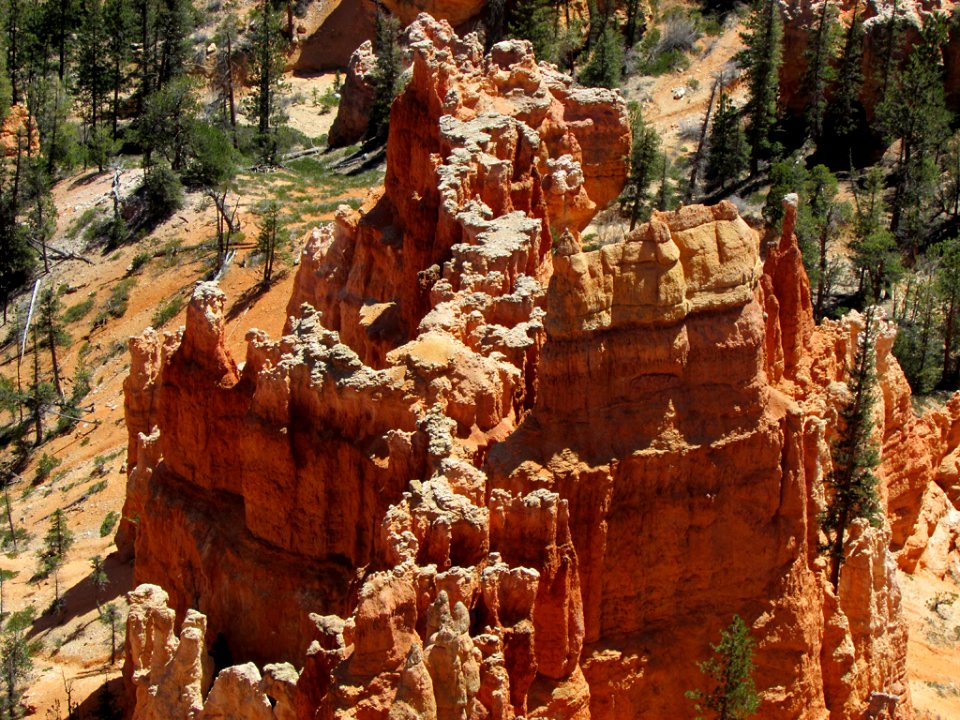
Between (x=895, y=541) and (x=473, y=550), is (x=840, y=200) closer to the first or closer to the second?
(x=895, y=541)

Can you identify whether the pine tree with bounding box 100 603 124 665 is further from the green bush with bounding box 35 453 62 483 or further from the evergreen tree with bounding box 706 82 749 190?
the evergreen tree with bounding box 706 82 749 190

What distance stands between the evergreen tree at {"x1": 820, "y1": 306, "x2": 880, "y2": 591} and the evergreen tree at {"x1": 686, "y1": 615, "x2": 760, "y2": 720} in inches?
230

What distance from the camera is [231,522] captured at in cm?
2495

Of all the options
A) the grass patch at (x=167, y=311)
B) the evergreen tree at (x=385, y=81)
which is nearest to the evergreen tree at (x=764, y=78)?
the evergreen tree at (x=385, y=81)

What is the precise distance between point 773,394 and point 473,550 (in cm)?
544

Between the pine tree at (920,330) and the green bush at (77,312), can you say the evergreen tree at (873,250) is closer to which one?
the pine tree at (920,330)

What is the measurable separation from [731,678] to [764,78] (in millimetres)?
48724

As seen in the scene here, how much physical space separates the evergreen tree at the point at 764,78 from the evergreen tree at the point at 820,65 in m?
1.47

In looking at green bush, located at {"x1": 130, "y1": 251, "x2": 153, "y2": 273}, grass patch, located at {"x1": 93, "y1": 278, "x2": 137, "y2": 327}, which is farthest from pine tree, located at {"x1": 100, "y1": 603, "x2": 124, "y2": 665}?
green bush, located at {"x1": 130, "y1": 251, "x2": 153, "y2": 273}

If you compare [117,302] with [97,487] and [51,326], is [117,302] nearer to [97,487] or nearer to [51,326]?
[51,326]

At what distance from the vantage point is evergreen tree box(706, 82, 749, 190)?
63.9 m

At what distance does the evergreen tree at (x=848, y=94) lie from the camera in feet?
214

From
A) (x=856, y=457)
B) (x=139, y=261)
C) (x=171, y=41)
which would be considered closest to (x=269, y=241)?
(x=139, y=261)

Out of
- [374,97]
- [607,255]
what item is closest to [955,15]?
[374,97]
